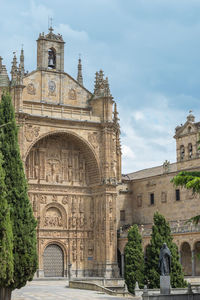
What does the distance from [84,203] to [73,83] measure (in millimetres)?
10890

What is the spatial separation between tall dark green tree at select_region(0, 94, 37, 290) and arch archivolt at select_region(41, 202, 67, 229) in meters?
26.6

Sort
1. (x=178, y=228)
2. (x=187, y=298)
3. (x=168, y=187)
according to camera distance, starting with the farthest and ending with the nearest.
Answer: (x=168, y=187) → (x=178, y=228) → (x=187, y=298)

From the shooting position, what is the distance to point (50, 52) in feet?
175

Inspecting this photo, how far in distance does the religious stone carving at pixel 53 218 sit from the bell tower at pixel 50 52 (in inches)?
495

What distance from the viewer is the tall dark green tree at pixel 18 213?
2345 centimetres

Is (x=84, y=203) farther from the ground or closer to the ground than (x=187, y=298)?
farther from the ground

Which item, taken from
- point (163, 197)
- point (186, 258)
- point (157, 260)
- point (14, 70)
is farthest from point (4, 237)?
point (163, 197)

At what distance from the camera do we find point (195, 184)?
22266 mm

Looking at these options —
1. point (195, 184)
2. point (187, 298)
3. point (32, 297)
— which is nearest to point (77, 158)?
point (32, 297)

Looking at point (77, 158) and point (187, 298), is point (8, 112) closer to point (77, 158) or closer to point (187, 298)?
point (187, 298)

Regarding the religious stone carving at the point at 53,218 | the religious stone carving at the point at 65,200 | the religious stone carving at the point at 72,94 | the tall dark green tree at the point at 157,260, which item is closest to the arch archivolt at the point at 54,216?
the religious stone carving at the point at 53,218

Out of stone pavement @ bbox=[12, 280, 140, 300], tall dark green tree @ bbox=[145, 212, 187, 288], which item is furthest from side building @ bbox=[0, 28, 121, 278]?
stone pavement @ bbox=[12, 280, 140, 300]

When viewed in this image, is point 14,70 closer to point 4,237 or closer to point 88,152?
point 88,152

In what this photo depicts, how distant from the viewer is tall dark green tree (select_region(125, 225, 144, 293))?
131 feet
